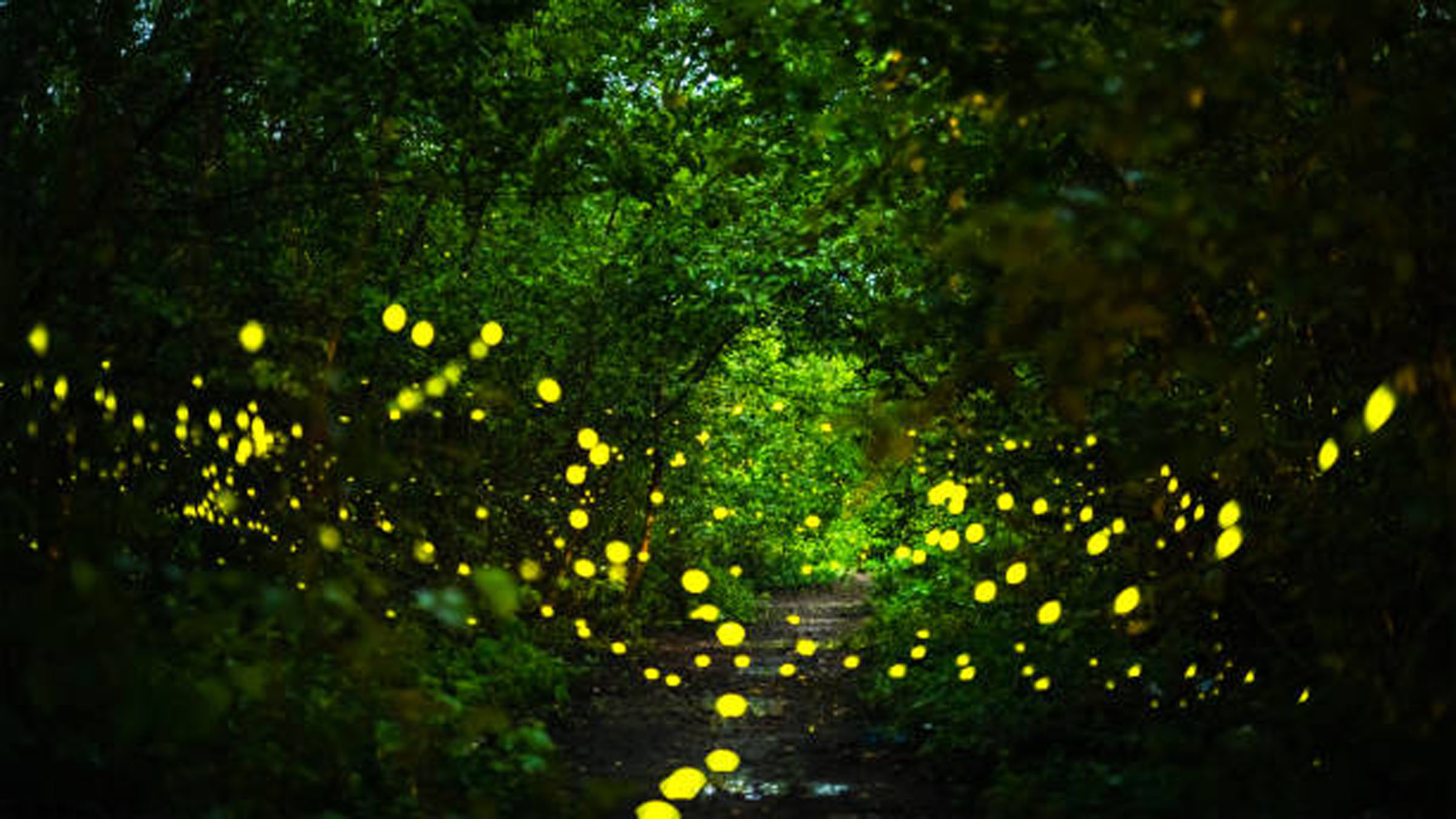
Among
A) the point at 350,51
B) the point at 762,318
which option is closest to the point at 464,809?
the point at 350,51

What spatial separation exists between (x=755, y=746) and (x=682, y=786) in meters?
1.63

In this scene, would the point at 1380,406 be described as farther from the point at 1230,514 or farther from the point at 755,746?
the point at 755,746

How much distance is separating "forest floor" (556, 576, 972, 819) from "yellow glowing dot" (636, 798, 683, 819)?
19 centimetres

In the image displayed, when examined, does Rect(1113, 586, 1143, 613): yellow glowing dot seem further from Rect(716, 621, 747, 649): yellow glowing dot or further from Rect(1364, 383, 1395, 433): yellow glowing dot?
Rect(716, 621, 747, 649): yellow glowing dot

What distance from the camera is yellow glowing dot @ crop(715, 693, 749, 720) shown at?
9070 millimetres

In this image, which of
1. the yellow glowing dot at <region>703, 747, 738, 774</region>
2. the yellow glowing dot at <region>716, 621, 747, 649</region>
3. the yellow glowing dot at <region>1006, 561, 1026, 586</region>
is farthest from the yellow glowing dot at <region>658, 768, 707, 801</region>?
the yellow glowing dot at <region>1006, 561, 1026, 586</region>

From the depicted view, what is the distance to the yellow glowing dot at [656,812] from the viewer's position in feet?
17.8

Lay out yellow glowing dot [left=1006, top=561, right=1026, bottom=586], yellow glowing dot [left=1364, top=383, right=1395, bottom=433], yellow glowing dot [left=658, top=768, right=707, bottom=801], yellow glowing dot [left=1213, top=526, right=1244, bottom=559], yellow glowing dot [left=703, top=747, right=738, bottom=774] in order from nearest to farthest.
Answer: yellow glowing dot [left=1364, top=383, right=1395, bottom=433] < yellow glowing dot [left=1213, top=526, right=1244, bottom=559] < yellow glowing dot [left=658, top=768, right=707, bottom=801] < yellow glowing dot [left=703, top=747, right=738, bottom=774] < yellow glowing dot [left=1006, top=561, right=1026, bottom=586]

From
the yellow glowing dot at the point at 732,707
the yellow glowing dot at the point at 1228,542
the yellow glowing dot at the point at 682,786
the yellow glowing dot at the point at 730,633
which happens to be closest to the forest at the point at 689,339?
the yellow glowing dot at the point at 682,786

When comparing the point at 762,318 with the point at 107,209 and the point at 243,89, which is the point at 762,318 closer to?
the point at 243,89

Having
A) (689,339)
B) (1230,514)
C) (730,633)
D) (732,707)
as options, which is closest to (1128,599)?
(1230,514)

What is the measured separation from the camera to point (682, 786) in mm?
6215

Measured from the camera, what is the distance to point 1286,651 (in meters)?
4.29

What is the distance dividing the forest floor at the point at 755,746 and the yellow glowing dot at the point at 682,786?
6 cm
